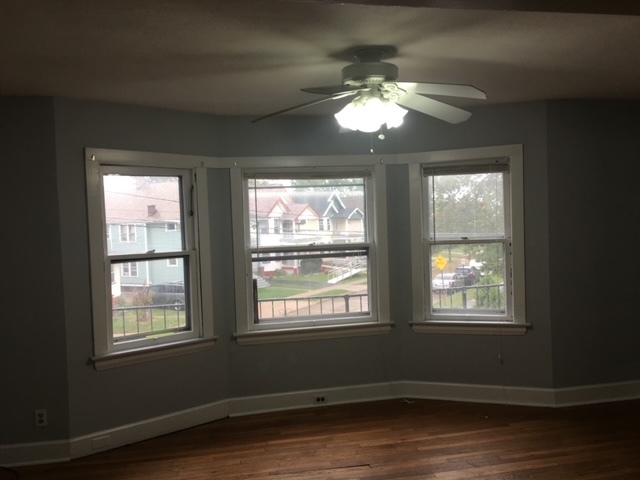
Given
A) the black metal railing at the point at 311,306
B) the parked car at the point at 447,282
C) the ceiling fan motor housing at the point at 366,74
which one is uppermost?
the ceiling fan motor housing at the point at 366,74

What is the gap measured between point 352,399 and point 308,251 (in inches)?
48.7

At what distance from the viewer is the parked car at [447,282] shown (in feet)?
14.7

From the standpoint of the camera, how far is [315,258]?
14.6ft

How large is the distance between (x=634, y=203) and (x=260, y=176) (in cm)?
286

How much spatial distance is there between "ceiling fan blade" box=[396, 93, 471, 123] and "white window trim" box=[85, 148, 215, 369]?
6.14 feet

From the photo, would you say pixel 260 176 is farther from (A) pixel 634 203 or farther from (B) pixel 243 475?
(A) pixel 634 203

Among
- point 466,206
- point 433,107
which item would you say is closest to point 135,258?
point 433,107

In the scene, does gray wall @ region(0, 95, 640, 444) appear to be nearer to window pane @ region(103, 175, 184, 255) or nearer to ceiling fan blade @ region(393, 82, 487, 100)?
window pane @ region(103, 175, 184, 255)

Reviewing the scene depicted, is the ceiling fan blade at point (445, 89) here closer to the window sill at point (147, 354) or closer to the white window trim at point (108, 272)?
the white window trim at point (108, 272)

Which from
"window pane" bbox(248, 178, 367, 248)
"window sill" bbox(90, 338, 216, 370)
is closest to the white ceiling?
"window pane" bbox(248, 178, 367, 248)

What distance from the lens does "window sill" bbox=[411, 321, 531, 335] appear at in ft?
14.0

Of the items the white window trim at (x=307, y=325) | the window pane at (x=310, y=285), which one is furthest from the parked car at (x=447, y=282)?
the window pane at (x=310, y=285)

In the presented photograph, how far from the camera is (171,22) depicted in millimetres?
2260

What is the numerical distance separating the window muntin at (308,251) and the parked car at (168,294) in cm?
49
